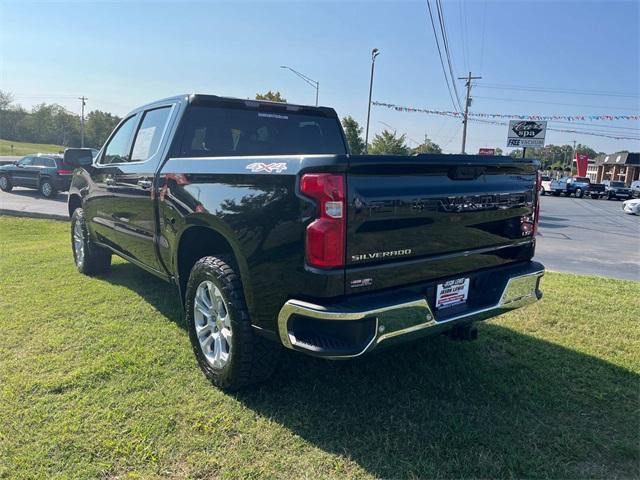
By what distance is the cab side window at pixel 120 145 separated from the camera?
15.8 ft

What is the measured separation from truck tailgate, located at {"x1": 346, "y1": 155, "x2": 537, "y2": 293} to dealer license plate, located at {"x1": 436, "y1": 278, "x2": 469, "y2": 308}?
0.06 m

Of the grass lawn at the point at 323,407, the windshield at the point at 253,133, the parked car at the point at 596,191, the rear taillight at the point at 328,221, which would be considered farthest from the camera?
the parked car at the point at 596,191

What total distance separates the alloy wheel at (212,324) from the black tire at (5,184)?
19761mm

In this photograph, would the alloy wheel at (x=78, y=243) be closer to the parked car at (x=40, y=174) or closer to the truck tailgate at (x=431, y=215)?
the truck tailgate at (x=431, y=215)

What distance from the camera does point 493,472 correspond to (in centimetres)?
243

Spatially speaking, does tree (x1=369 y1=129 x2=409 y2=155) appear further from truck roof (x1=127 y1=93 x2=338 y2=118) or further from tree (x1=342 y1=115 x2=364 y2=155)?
truck roof (x1=127 y1=93 x2=338 y2=118)

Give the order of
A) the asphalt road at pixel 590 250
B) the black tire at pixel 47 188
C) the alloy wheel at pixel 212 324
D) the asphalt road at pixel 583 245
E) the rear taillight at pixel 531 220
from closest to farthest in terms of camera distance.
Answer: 1. the alloy wheel at pixel 212 324
2. the rear taillight at pixel 531 220
3. the asphalt road at pixel 590 250
4. the asphalt road at pixel 583 245
5. the black tire at pixel 47 188

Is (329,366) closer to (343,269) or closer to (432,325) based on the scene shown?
(432,325)

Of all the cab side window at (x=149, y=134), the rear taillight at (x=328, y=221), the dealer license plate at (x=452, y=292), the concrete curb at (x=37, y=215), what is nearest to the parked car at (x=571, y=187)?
the concrete curb at (x=37, y=215)

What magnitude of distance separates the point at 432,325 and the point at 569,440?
3.41ft

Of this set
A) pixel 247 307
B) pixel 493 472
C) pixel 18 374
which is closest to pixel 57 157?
pixel 18 374

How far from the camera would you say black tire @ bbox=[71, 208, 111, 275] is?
575 centimetres

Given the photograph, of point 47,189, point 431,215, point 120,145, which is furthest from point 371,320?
point 47,189

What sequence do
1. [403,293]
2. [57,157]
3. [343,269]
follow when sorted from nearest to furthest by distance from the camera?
1. [343,269]
2. [403,293]
3. [57,157]
